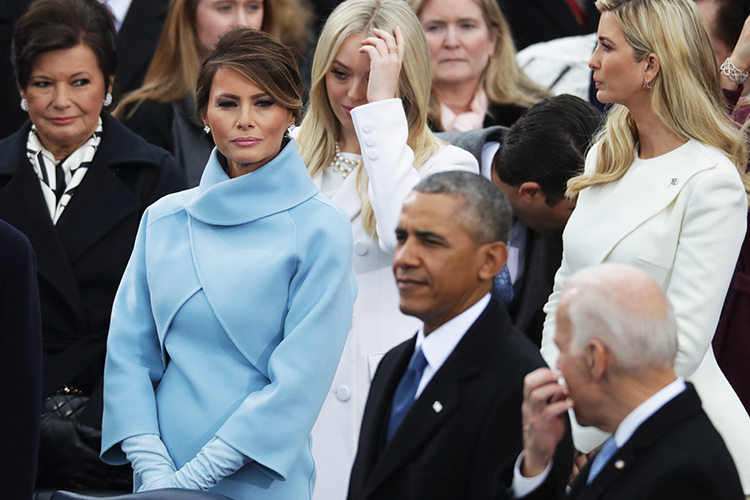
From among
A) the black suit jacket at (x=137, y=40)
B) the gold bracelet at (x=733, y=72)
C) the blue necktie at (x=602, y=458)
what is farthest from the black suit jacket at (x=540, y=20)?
the blue necktie at (x=602, y=458)

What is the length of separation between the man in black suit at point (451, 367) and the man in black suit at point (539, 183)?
1.62 meters

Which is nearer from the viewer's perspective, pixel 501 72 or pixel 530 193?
pixel 530 193

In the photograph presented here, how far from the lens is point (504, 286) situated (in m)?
3.68

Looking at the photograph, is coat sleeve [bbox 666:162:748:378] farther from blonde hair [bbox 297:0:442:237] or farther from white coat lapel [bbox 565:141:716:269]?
blonde hair [bbox 297:0:442:237]

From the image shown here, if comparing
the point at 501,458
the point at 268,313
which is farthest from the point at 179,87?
the point at 501,458

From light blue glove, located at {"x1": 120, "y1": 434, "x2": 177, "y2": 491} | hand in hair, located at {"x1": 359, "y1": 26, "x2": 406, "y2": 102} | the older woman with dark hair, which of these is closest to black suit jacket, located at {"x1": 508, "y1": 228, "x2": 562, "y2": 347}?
hand in hair, located at {"x1": 359, "y1": 26, "x2": 406, "y2": 102}

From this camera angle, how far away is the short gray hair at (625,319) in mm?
2055

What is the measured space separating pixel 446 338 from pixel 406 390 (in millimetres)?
148

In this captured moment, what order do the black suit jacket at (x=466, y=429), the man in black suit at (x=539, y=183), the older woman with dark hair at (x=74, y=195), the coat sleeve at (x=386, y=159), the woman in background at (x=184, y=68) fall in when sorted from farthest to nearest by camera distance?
the woman in background at (x=184, y=68)
the man in black suit at (x=539, y=183)
the older woman with dark hair at (x=74, y=195)
the coat sleeve at (x=386, y=159)
the black suit jacket at (x=466, y=429)

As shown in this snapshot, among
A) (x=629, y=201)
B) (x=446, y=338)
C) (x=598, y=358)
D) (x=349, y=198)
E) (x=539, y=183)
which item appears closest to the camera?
(x=598, y=358)

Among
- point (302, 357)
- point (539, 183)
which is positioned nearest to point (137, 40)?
point (539, 183)

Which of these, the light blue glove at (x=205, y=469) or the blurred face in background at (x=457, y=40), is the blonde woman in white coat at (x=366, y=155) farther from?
the blurred face in background at (x=457, y=40)

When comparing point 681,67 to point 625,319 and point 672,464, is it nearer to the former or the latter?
point 625,319

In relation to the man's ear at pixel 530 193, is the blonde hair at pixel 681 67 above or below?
above
